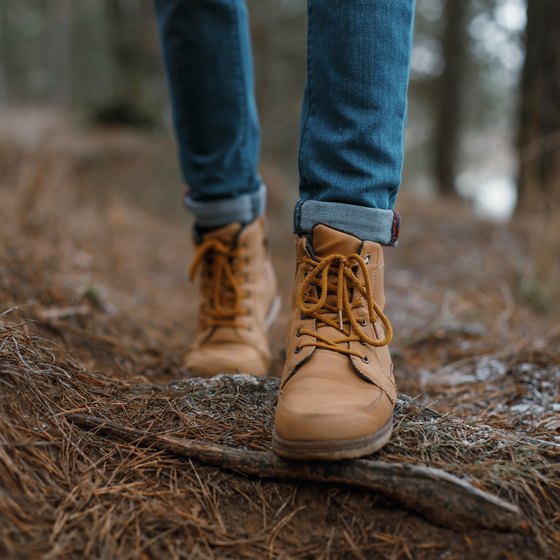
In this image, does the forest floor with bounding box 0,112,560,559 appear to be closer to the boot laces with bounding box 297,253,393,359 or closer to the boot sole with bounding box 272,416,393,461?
the boot sole with bounding box 272,416,393,461

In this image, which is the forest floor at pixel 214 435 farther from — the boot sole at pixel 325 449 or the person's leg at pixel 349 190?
the person's leg at pixel 349 190

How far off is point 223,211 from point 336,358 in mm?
773

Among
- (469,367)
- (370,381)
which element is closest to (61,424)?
(370,381)

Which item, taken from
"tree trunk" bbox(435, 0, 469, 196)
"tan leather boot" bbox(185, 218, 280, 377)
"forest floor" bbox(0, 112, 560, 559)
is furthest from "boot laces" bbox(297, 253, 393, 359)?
"tree trunk" bbox(435, 0, 469, 196)

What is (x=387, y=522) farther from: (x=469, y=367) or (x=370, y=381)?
(x=469, y=367)

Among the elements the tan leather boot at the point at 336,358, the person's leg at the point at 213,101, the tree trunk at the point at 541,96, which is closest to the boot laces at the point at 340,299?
the tan leather boot at the point at 336,358

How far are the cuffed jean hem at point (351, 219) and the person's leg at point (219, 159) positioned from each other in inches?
20.8

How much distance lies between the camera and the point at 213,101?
177 centimetres

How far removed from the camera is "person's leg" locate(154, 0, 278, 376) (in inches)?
67.7

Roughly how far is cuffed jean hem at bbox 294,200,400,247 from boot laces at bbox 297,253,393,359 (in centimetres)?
7

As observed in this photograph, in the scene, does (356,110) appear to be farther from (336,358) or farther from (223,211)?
(223,211)

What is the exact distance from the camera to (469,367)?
5.94ft

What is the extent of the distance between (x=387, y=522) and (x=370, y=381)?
28 cm

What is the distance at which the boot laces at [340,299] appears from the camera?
47.6 inches
